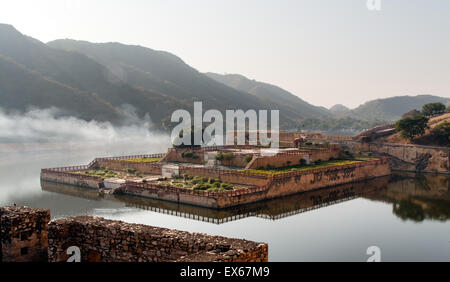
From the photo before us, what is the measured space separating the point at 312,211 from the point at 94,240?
27.6 meters

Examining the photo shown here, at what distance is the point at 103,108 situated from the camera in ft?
448

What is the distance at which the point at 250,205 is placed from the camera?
122 feet

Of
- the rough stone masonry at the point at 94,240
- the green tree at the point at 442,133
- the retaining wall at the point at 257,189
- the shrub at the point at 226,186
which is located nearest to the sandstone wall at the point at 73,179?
the retaining wall at the point at 257,189

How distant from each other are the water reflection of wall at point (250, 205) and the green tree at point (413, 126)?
26.4 m

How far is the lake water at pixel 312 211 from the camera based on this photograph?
26.3 meters

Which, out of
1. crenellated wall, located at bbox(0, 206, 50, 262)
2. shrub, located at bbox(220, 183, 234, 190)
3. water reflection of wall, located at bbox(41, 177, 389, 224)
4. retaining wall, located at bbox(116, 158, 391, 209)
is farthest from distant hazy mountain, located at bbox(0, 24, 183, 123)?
crenellated wall, located at bbox(0, 206, 50, 262)

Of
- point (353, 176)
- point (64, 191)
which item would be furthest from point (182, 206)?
point (353, 176)

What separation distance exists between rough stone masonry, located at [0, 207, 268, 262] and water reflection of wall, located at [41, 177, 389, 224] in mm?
20087

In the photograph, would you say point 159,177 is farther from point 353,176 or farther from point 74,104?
point 74,104

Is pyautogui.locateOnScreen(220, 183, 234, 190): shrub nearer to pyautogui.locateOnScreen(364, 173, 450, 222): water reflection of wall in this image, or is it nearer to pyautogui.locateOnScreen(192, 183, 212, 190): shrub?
pyautogui.locateOnScreen(192, 183, 212, 190): shrub

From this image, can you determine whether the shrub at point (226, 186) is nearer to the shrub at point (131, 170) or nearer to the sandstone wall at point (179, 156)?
the sandstone wall at point (179, 156)

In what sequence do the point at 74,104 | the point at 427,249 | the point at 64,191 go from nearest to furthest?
the point at 427,249 → the point at 64,191 → the point at 74,104

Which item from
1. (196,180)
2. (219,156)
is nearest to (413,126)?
(219,156)

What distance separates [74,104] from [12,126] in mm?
26939
